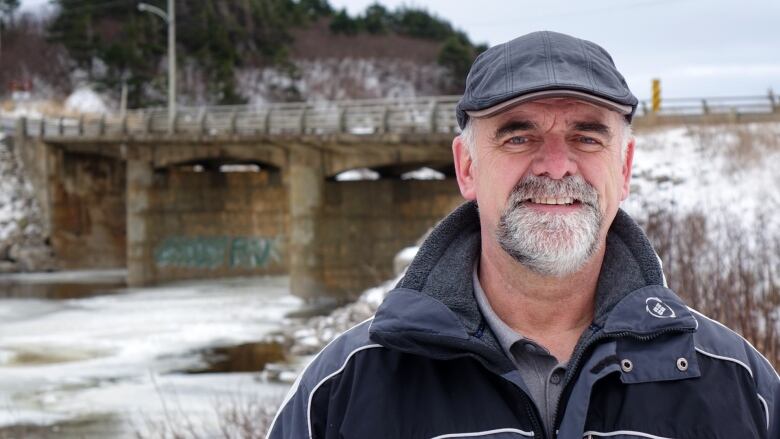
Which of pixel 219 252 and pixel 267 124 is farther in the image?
pixel 219 252

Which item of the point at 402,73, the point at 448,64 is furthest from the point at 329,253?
the point at 402,73

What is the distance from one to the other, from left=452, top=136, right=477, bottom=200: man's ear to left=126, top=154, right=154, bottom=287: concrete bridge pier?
130 feet

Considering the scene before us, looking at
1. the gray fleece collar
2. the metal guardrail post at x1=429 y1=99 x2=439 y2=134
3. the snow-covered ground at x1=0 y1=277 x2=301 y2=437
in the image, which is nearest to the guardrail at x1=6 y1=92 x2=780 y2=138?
the metal guardrail post at x1=429 y1=99 x2=439 y2=134

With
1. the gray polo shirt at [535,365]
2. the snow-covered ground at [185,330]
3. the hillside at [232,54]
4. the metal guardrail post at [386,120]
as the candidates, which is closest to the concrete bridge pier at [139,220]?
the snow-covered ground at [185,330]

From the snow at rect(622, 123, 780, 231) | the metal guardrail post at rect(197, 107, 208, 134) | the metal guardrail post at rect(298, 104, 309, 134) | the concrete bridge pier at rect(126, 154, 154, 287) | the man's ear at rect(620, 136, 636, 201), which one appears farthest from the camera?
the concrete bridge pier at rect(126, 154, 154, 287)

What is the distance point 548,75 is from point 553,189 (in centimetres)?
38

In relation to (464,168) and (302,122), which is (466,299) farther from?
(302,122)

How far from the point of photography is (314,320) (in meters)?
28.0

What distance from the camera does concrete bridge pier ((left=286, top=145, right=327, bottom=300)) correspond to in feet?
114

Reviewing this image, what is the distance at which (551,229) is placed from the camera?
3.03 m

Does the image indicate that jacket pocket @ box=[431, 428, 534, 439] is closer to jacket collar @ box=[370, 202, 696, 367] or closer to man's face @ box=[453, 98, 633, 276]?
jacket collar @ box=[370, 202, 696, 367]

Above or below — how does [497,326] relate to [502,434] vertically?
above

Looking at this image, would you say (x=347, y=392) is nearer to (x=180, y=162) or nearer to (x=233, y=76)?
(x=180, y=162)

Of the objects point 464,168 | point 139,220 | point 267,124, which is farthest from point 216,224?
point 464,168
